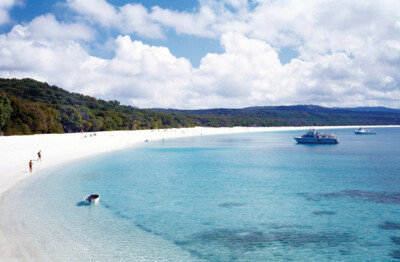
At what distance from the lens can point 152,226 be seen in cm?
1734

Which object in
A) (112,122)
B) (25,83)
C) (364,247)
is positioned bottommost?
(364,247)

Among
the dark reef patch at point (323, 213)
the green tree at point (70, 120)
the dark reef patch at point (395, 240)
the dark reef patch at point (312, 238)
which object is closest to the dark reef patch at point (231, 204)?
the dark reef patch at point (323, 213)

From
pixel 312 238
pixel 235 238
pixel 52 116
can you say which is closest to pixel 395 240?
pixel 312 238

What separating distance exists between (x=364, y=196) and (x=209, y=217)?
12997 mm

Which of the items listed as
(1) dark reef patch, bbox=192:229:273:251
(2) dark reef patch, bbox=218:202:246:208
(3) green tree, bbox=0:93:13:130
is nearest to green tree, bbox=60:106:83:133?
(3) green tree, bbox=0:93:13:130

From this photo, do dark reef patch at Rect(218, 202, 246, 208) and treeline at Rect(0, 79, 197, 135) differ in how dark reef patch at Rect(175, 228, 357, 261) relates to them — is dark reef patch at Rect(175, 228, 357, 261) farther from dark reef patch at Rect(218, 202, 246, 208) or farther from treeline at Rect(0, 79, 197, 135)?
treeline at Rect(0, 79, 197, 135)

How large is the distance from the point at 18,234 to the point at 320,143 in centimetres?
8395

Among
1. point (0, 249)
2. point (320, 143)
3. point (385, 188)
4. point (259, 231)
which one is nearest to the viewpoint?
point (0, 249)

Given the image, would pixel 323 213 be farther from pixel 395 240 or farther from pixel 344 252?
pixel 344 252

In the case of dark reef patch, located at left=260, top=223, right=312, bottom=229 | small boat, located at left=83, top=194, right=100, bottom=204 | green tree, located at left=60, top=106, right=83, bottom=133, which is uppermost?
green tree, located at left=60, top=106, right=83, bottom=133

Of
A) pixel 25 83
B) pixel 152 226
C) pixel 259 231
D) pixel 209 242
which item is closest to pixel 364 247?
pixel 259 231

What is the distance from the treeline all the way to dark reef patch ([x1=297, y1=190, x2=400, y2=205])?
2244 inches

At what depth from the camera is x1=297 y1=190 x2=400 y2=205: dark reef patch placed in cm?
2319

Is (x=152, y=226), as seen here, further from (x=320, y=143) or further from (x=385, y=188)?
(x=320, y=143)
